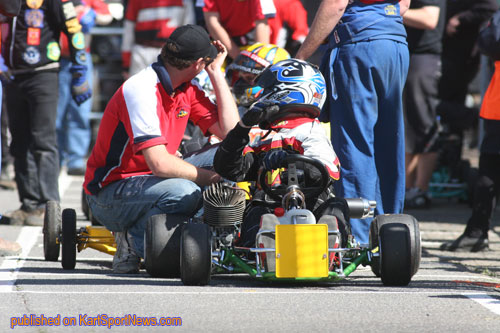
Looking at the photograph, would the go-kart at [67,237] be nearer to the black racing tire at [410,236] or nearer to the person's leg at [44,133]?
the black racing tire at [410,236]

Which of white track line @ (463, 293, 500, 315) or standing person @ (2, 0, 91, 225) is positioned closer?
white track line @ (463, 293, 500, 315)

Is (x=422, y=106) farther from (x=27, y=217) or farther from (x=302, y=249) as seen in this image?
(x=302, y=249)

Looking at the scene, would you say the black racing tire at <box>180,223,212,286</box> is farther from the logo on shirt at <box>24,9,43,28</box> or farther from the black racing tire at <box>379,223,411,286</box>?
the logo on shirt at <box>24,9,43,28</box>

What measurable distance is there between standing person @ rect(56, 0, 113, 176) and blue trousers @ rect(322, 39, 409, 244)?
4.74 metres

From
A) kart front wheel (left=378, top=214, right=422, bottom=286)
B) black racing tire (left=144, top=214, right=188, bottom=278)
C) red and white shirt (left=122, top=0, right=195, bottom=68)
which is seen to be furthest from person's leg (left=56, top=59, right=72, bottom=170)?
kart front wheel (left=378, top=214, right=422, bottom=286)

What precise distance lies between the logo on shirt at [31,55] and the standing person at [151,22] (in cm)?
218

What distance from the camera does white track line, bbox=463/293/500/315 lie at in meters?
4.82

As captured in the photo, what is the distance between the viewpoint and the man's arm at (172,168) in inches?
231

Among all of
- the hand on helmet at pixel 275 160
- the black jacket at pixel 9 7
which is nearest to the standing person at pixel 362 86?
the hand on helmet at pixel 275 160

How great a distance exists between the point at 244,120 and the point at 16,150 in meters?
3.77

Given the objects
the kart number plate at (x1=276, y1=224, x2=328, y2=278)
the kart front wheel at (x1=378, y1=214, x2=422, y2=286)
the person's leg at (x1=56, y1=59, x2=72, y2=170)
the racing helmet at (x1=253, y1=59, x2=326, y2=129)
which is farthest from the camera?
the person's leg at (x1=56, y1=59, x2=72, y2=170)

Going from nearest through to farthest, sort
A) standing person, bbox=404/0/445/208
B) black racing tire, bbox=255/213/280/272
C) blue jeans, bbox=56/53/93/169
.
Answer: black racing tire, bbox=255/213/280/272
standing person, bbox=404/0/445/208
blue jeans, bbox=56/53/93/169

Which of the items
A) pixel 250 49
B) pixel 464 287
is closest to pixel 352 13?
pixel 250 49

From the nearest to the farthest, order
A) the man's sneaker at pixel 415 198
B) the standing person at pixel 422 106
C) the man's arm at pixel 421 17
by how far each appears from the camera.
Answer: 1. the man's arm at pixel 421 17
2. the standing person at pixel 422 106
3. the man's sneaker at pixel 415 198
